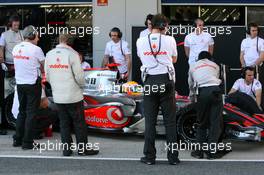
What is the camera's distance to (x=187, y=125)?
30.2ft

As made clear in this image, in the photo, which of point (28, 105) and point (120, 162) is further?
point (28, 105)

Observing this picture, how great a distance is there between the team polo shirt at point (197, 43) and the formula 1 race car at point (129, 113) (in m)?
2.03

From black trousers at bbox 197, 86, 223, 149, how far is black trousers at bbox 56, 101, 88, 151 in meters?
1.67

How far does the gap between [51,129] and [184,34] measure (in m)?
4.16

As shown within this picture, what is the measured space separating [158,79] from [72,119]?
1.48 metres

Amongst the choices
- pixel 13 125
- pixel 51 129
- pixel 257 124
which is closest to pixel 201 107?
pixel 257 124

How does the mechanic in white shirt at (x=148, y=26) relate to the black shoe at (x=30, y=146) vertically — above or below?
above

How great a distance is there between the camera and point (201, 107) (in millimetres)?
8438

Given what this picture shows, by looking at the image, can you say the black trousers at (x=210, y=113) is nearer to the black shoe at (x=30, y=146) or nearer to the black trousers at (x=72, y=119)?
the black trousers at (x=72, y=119)

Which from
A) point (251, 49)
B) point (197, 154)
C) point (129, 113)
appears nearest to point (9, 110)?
point (129, 113)

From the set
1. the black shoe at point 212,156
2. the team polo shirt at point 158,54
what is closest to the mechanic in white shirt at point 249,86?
the black shoe at point 212,156

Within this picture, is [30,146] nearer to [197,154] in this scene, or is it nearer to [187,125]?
[187,125]

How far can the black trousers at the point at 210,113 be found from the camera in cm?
839

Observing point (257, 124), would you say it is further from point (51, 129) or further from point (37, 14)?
point (37, 14)
